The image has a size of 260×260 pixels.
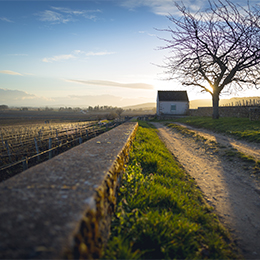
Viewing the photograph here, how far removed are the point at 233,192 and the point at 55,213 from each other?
433cm

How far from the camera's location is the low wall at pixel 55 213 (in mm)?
992

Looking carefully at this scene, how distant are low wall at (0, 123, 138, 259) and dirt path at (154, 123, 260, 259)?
7.56ft

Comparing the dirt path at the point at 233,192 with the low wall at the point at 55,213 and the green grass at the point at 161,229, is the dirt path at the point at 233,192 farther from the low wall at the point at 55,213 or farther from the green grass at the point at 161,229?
the low wall at the point at 55,213

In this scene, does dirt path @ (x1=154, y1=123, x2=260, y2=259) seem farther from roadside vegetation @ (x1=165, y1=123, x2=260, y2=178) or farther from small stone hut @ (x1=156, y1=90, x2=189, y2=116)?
small stone hut @ (x1=156, y1=90, x2=189, y2=116)

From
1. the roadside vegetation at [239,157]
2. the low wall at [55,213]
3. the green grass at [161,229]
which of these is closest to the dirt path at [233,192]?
the roadside vegetation at [239,157]

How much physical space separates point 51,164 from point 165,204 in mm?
2125

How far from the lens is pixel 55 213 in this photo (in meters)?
1.27

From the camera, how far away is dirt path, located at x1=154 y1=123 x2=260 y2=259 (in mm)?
2607

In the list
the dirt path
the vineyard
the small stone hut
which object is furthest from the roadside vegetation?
the small stone hut

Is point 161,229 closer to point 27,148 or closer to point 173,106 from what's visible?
point 27,148

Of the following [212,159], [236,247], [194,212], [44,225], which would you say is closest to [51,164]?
[44,225]

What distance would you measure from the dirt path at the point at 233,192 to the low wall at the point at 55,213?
7.56ft

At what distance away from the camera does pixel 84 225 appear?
1265mm

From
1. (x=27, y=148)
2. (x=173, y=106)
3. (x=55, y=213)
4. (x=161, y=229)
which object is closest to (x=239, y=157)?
(x=161, y=229)
